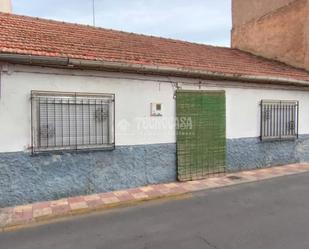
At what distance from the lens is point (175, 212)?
5805 millimetres

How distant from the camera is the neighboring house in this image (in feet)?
20.5

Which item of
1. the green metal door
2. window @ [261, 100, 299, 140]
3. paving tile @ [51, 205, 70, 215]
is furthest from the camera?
window @ [261, 100, 299, 140]

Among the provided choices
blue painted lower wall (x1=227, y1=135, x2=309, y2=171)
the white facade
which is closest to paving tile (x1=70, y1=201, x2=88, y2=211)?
the white facade

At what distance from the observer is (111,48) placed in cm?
816

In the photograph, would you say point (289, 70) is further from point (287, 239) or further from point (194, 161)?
point (287, 239)

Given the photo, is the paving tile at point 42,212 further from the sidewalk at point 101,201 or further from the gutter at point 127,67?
the gutter at point 127,67

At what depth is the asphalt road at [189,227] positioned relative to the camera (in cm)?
439

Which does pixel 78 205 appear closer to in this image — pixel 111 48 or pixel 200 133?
pixel 200 133

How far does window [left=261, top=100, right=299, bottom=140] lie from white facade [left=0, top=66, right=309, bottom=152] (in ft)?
0.68

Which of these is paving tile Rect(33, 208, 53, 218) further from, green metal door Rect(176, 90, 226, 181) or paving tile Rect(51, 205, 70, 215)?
green metal door Rect(176, 90, 226, 181)

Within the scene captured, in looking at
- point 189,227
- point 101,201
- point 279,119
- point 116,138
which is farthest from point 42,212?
point 279,119

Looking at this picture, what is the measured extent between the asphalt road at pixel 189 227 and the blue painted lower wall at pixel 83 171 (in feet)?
4.08

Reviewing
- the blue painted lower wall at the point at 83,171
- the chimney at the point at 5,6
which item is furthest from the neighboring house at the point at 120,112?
the chimney at the point at 5,6

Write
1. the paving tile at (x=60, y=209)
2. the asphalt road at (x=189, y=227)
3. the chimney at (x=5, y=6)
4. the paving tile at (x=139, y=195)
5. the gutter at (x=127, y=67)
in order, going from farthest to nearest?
the chimney at (x=5, y=6) → the paving tile at (x=139, y=195) → the gutter at (x=127, y=67) → the paving tile at (x=60, y=209) → the asphalt road at (x=189, y=227)
